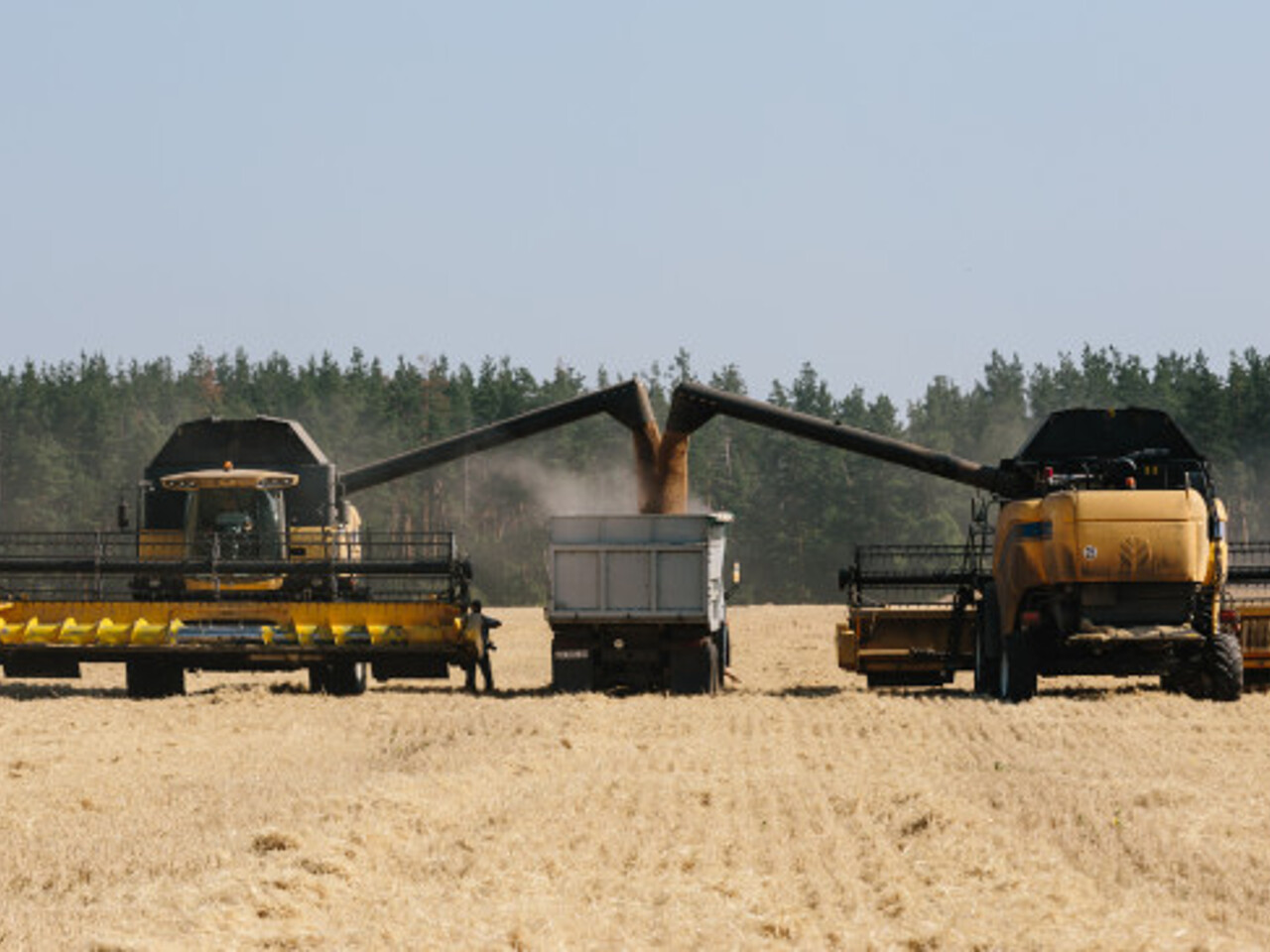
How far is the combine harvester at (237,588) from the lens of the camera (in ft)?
81.6

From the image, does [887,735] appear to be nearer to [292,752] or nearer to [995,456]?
[292,752]

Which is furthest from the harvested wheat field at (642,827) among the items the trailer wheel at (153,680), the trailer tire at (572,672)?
the trailer wheel at (153,680)

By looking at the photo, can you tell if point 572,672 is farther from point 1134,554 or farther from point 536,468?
point 536,468

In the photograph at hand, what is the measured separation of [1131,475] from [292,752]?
10.5 metres

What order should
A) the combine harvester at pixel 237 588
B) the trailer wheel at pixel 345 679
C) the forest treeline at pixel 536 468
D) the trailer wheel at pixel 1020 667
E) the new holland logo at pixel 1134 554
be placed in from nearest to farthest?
1. the new holland logo at pixel 1134 554
2. the trailer wheel at pixel 1020 667
3. the combine harvester at pixel 237 588
4. the trailer wheel at pixel 345 679
5. the forest treeline at pixel 536 468

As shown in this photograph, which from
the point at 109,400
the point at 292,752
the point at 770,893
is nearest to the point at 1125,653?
the point at 292,752

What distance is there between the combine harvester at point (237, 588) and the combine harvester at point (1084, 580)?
5.80 metres

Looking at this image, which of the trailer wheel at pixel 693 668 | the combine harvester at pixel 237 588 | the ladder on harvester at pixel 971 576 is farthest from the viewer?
the ladder on harvester at pixel 971 576

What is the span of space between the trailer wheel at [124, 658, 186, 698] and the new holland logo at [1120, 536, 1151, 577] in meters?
11.8

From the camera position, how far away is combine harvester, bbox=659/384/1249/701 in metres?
22.6

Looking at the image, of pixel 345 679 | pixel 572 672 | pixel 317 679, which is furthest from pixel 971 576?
pixel 317 679

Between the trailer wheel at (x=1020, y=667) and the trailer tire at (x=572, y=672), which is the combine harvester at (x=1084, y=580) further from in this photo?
the trailer tire at (x=572, y=672)

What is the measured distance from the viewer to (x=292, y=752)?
18.7 meters

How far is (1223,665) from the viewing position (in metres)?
23.1
